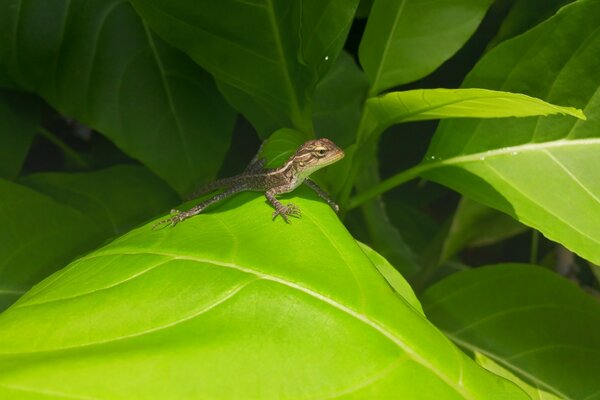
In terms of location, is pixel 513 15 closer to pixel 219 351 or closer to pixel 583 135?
pixel 583 135

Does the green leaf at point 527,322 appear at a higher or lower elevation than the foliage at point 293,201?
lower

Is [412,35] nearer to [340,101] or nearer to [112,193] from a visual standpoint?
[340,101]

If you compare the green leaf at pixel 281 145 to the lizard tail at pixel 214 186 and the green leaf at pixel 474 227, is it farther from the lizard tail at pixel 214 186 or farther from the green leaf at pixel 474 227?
the green leaf at pixel 474 227

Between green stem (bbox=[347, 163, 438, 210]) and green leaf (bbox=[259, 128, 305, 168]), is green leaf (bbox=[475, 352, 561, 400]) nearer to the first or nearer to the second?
green stem (bbox=[347, 163, 438, 210])

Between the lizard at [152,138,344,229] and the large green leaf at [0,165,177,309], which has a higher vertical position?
the lizard at [152,138,344,229]

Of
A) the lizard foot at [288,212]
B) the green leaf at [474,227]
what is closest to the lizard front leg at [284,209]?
the lizard foot at [288,212]

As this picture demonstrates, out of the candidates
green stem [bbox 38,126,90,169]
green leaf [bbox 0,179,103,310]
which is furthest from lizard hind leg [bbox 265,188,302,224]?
green stem [bbox 38,126,90,169]

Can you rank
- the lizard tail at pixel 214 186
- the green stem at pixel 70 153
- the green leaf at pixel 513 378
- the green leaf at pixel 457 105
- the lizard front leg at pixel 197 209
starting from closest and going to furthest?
the green leaf at pixel 457 105 → the lizard front leg at pixel 197 209 → the green leaf at pixel 513 378 → the lizard tail at pixel 214 186 → the green stem at pixel 70 153
